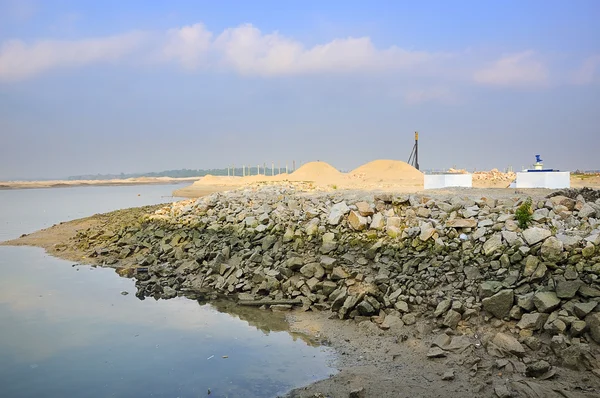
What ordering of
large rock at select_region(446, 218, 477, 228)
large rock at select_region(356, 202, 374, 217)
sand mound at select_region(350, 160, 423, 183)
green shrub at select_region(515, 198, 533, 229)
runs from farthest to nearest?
sand mound at select_region(350, 160, 423, 183)
large rock at select_region(356, 202, 374, 217)
large rock at select_region(446, 218, 477, 228)
green shrub at select_region(515, 198, 533, 229)

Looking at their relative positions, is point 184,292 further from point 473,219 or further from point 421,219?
point 473,219

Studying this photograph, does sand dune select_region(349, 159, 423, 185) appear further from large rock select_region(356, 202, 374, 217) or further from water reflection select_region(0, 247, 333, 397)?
water reflection select_region(0, 247, 333, 397)

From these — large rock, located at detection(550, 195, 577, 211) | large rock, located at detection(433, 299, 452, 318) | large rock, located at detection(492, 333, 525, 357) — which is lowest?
large rock, located at detection(492, 333, 525, 357)

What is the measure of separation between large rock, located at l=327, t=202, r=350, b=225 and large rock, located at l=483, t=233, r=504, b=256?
371 centimetres

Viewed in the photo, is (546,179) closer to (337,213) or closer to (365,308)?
(337,213)

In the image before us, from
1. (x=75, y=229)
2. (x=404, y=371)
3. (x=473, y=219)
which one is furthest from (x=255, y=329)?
(x=75, y=229)

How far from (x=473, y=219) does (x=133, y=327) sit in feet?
23.7

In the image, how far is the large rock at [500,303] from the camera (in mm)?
7473

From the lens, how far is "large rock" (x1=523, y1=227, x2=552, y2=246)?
8.43m

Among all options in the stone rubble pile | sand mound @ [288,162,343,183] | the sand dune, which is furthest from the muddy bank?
sand mound @ [288,162,343,183]

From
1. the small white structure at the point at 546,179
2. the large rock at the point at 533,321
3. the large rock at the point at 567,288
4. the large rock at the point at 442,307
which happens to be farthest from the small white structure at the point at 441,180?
the large rock at the point at 533,321

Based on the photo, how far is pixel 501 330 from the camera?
7281 millimetres

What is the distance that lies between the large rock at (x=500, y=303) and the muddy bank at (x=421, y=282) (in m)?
0.02

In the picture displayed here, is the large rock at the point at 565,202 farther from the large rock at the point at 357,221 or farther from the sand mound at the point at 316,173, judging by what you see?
the sand mound at the point at 316,173
